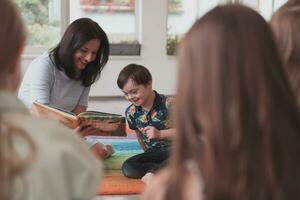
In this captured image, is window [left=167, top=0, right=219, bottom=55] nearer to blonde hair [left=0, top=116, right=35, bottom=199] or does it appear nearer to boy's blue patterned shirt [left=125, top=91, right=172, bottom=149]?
boy's blue patterned shirt [left=125, top=91, right=172, bottom=149]

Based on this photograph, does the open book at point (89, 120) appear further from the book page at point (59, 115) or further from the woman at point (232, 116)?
the woman at point (232, 116)

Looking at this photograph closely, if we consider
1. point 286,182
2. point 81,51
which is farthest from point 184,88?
point 81,51

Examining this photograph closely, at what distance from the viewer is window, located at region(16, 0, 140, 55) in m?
4.15

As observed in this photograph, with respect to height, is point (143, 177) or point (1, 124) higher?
point (1, 124)

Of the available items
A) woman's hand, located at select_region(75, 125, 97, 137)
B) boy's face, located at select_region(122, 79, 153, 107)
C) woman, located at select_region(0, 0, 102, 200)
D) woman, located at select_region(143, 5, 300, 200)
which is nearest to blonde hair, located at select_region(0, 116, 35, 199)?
woman, located at select_region(0, 0, 102, 200)

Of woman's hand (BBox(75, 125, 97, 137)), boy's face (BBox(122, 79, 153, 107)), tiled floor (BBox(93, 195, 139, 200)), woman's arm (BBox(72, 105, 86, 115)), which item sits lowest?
tiled floor (BBox(93, 195, 139, 200))

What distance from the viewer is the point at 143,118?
2541 mm

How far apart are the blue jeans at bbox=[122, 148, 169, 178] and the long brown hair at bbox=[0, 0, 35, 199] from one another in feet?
5.40

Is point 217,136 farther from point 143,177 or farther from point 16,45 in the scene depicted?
point 143,177

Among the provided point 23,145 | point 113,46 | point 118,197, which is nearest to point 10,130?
point 23,145

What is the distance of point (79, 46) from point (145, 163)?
2.14 feet

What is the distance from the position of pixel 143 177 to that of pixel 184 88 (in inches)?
65.8

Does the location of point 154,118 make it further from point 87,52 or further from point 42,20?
point 42,20

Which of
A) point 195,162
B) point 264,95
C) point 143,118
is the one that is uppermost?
point 264,95
